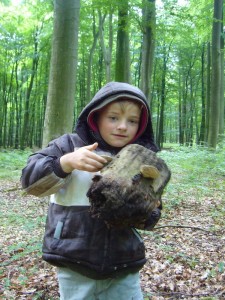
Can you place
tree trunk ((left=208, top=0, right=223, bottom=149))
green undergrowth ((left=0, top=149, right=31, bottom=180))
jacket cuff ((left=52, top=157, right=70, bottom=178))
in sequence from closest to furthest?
jacket cuff ((left=52, top=157, right=70, bottom=178)), green undergrowth ((left=0, top=149, right=31, bottom=180)), tree trunk ((left=208, top=0, right=223, bottom=149))

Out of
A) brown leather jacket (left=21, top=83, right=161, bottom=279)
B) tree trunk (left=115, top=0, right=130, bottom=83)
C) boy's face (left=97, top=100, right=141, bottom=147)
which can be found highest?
tree trunk (left=115, top=0, right=130, bottom=83)

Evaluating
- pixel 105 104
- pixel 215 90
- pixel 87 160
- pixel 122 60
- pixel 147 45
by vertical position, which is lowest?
pixel 87 160

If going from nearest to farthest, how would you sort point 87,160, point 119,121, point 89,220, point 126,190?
point 126,190 < point 87,160 < point 89,220 < point 119,121

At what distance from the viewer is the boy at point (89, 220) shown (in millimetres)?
1912

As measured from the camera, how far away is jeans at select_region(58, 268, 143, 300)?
6.46ft

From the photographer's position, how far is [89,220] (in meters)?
1.95

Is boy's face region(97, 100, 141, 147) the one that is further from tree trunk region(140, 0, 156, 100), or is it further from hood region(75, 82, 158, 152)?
tree trunk region(140, 0, 156, 100)

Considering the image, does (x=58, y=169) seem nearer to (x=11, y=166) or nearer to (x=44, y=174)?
(x=44, y=174)

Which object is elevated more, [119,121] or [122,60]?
[122,60]

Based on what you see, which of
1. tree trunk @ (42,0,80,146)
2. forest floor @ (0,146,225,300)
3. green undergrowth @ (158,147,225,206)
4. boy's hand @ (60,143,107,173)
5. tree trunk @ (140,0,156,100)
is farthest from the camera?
tree trunk @ (140,0,156,100)

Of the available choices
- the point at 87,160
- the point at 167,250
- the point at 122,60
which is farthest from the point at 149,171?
the point at 122,60

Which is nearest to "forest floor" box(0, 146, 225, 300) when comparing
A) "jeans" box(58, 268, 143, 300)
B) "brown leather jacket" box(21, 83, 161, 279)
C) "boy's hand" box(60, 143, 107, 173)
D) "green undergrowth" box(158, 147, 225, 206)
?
"green undergrowth" box(158, 147, 225, 206)

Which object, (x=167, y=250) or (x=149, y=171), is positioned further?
(x=167, y=250)

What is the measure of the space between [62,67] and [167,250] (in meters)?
3.21
